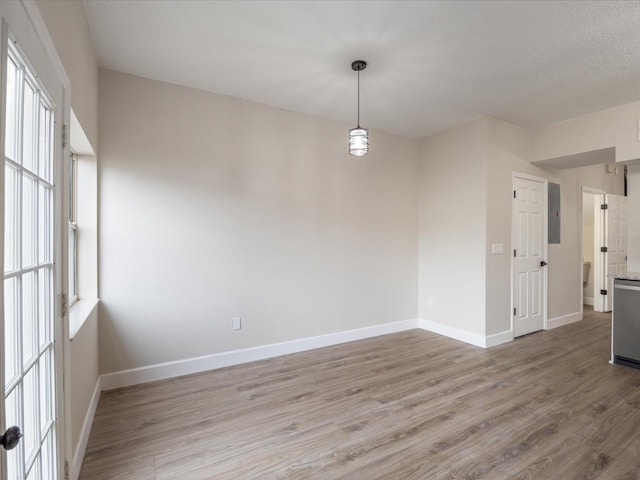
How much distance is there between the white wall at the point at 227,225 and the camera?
2811 millimetres

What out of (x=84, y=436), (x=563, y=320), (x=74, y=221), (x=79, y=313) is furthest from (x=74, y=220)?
(x=563, y=320)

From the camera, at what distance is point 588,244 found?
6.60 meters

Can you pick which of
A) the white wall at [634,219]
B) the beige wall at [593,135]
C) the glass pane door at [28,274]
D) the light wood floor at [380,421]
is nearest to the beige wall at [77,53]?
the glass pane door at [28,274]

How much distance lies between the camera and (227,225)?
327 centimetres

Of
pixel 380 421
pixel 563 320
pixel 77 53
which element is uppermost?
pixel 77 53

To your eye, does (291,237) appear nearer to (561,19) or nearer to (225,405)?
(225,405)

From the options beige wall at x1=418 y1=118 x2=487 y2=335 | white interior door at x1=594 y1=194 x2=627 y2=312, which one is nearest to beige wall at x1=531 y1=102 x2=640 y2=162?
beige wall at x1=418 y1=118 x2=487 y2=335

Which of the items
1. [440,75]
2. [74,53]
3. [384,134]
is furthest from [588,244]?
[74,53]

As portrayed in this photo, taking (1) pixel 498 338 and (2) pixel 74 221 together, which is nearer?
(2) pixel 74 221

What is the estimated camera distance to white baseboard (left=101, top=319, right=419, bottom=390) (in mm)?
2814

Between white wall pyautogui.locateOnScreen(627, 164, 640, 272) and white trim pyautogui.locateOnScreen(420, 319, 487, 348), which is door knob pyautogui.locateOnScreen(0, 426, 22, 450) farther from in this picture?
white wall pyautogui.locateOnScreen(627, 164, 640, 272)

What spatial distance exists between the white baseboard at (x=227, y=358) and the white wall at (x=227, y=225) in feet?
0.23

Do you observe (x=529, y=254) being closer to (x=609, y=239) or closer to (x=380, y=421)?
(x=609, y=239)

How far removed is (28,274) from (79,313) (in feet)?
4.21
